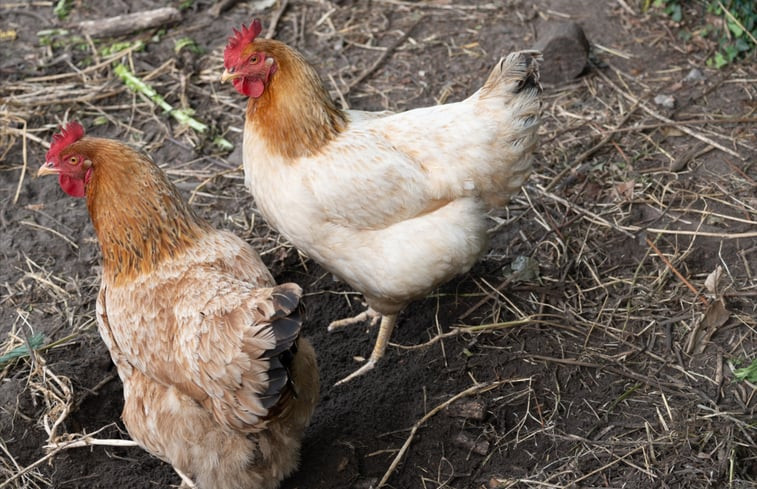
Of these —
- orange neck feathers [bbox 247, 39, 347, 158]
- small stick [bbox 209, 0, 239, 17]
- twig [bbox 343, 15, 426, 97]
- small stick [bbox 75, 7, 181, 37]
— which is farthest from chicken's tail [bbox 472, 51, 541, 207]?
small stick [bbox 75, 7, 181, 37]

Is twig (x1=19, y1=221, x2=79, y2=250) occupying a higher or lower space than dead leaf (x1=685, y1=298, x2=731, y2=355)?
higher

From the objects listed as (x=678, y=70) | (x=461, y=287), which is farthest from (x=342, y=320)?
(x=678, y=70)

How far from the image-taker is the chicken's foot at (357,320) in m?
3.81

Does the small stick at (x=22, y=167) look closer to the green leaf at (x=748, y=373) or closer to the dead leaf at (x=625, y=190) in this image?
the dead leaf at (x=625, y=190)

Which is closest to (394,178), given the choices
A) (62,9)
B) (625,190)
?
(625,190)

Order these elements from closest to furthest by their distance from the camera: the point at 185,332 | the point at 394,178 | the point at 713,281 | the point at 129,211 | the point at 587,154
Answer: the point at 185,332, the point at 129,211, the point at 394,178, the point at 713,281, the point at 587,154

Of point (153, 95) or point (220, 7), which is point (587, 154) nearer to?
point (153, 95)

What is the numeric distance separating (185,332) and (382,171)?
1.10m

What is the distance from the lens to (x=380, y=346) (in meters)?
3.58

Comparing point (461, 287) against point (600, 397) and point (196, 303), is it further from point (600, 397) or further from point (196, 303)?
point (196, 303)

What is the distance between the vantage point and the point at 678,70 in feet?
16.1

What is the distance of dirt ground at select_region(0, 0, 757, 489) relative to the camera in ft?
10.3

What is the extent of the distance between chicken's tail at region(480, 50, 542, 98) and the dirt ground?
1.05 meters

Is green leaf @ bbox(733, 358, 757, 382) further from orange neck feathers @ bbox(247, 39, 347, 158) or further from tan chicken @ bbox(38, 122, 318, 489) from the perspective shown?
orange neck feathers @ bbox(247, 39, 347, 158)
